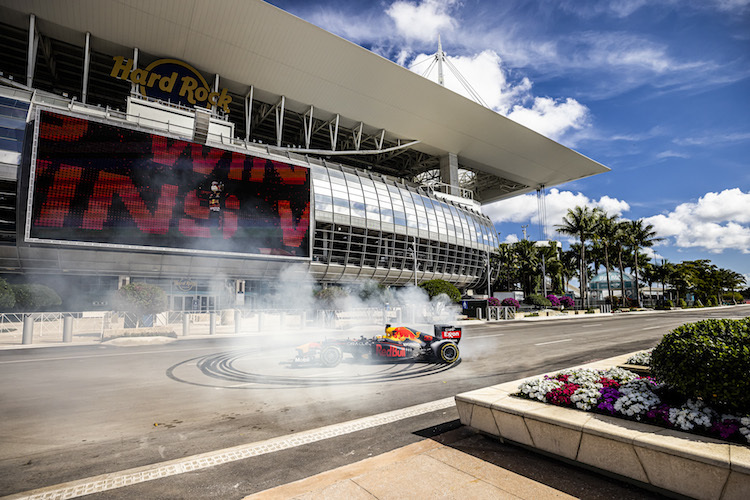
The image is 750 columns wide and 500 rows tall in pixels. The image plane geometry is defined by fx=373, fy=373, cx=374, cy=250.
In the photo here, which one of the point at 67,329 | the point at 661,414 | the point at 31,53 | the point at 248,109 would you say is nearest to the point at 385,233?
the point at 248,109

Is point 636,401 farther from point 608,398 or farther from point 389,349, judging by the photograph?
point 389,349

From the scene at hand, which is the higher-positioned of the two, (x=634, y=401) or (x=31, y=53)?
(x=31, y=53)

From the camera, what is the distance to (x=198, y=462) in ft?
15.3

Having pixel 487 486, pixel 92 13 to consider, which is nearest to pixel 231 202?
pixel 92 13

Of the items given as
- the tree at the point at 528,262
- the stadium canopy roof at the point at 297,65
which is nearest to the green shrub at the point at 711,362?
the stadium canopy roof at the point at 297,65

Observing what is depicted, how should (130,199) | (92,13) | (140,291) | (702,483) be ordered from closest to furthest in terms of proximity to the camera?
(702,483), (140,291), (130,199), (92,13)

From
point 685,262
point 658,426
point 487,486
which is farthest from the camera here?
point 685,262

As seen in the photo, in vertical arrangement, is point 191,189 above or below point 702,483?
above

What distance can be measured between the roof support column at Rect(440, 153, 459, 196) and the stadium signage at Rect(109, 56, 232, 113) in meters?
30.9

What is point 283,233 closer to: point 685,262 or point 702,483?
point 702,483

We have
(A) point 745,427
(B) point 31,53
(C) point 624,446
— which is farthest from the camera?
(B) point 31,53

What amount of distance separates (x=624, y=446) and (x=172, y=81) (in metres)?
41.7

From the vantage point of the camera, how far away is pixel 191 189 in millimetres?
27266

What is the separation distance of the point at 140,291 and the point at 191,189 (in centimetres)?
850
